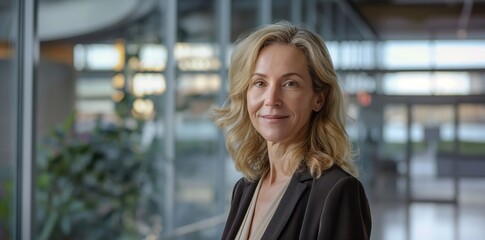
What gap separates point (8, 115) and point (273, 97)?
107 inches

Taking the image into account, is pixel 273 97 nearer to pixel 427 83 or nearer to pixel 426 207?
pixel 426 207

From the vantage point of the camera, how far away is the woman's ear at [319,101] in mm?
1483

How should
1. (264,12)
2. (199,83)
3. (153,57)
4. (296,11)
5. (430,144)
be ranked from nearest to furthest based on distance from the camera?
1. (153,57)
2. (199,83)
3. (264,12)
4. (296,11)
5. (430,144)

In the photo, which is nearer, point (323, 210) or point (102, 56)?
point (323, 210)

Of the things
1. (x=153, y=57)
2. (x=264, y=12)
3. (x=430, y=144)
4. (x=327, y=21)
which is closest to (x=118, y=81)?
(x=153, y=57)

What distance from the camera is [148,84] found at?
562 cm

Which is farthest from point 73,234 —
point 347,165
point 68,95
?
point 347,165

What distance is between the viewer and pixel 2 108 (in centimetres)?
385

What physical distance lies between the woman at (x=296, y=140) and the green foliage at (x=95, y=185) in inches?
113

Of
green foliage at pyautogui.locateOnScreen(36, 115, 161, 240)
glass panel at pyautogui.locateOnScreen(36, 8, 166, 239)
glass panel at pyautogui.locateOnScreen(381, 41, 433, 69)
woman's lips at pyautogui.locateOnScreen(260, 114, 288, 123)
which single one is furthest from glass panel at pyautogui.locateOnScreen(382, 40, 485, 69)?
woman's lips at pyautogui.locateOnScreen(260, 114, 288, 123)

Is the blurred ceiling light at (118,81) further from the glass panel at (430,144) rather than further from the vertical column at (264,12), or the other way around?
the glass panel at (430,144)

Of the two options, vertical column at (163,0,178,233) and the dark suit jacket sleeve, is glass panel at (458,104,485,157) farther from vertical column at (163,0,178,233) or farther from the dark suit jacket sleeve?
the dark suit jacket sleeve

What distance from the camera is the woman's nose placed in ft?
4.69

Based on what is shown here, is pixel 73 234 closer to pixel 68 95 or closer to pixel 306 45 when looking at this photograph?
pixel 68 95
